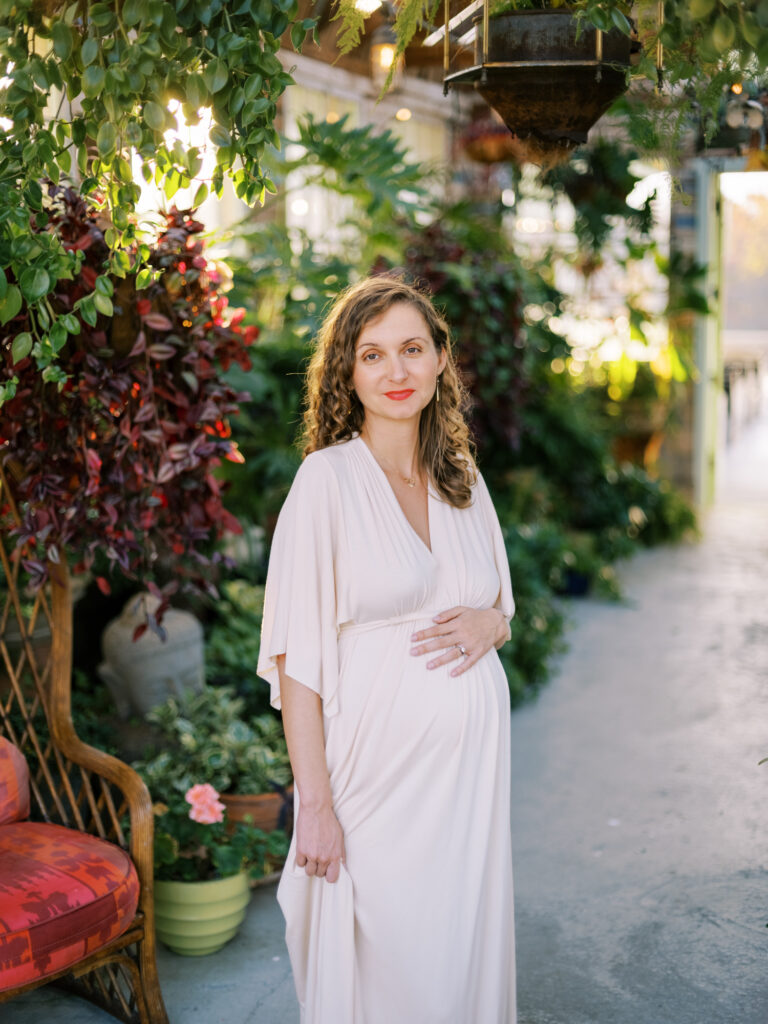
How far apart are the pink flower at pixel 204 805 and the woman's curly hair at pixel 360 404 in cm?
112

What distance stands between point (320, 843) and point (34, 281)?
1.12 metres

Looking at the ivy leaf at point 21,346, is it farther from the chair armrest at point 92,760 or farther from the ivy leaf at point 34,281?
the chair armrest at point 92,760

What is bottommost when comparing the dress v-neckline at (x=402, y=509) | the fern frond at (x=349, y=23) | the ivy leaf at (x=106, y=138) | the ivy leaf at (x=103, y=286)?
the dress v-neckline at (x=402, y=509)

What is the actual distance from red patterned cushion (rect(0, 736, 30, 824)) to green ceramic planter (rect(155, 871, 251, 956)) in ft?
1.64

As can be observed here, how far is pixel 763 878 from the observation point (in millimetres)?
3119

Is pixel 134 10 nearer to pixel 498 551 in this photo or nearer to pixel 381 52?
pixel 498 551

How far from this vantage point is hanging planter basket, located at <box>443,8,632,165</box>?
196 cm

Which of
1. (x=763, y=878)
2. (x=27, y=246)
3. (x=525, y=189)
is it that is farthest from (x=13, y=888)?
(x=525, y=189)

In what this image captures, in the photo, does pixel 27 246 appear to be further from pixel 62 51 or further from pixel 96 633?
pixel 96 633

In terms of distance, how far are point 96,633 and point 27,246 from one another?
105 inches

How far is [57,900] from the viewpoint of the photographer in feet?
6.80

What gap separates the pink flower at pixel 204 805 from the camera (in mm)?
2760

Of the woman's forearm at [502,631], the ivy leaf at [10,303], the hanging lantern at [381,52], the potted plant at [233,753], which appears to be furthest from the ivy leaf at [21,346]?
the hanging lantern at [381,52]

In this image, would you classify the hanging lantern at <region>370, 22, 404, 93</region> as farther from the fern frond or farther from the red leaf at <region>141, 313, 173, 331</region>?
the fern frond
